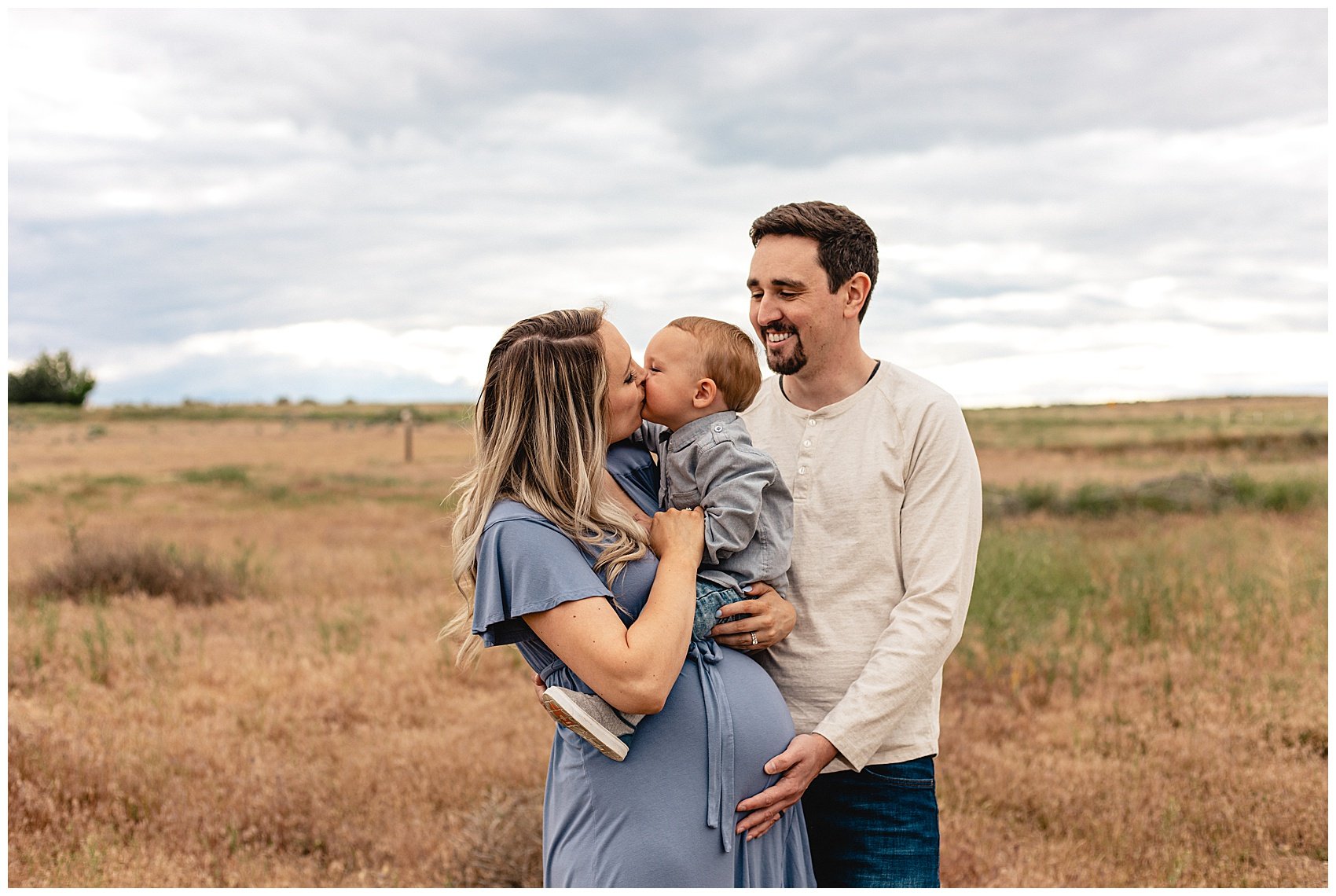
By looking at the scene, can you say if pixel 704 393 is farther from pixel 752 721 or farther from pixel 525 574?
pixel 752 721

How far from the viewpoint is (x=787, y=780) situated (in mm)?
2332

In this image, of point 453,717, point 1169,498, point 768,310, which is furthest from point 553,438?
point 1169,498

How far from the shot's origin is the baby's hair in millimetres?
2566

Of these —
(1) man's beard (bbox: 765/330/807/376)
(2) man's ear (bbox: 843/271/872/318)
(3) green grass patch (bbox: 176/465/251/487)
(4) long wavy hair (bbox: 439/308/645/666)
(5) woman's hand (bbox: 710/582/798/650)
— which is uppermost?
(2) man's ear (bbox: 843/271/872/318)

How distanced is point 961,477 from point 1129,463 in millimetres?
29161

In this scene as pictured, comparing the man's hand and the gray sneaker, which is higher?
the gray sneaker

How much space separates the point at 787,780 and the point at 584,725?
1.82 feet

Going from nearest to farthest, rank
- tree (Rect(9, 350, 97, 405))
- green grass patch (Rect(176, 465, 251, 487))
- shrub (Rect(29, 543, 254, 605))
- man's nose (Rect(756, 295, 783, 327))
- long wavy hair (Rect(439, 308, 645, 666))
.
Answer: long wavy hair (Rect(439, 308, 645, 666)) → man's nose (Rect(756, 295, 783, 327)) → shrub (Rect(29, 543, 254, 605)) → green grass patch (Rect(176, 465, 251, 487)) → tree (Rect(9, 350, 97, 405))

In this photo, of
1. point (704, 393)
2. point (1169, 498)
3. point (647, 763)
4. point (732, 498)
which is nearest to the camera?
point (647, 763)

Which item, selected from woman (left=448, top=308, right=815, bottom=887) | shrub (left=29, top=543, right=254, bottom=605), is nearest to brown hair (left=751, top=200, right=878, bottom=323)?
woman (left=448, top=308, right=815, bottom=887)

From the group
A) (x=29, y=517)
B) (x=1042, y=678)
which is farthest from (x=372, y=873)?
(x=29, y=517)

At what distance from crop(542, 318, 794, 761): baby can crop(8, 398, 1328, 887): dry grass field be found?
324cm

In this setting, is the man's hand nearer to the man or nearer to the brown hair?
the man

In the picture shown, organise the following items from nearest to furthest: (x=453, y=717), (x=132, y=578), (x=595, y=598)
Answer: (x=595, y=598) → (x=453, y=717) → (x=132, y=578)
